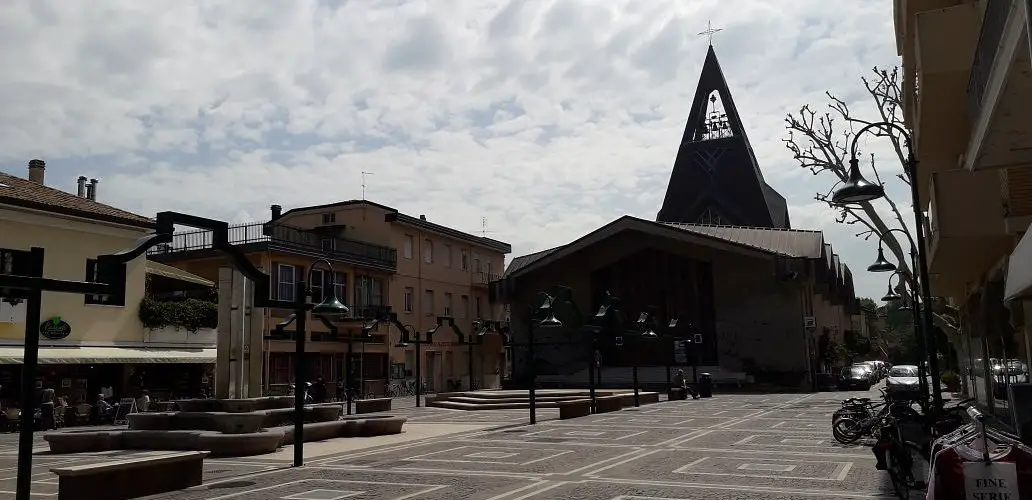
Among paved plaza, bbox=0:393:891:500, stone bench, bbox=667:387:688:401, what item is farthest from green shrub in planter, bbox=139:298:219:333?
stone bench, bbox=667:387:688:401

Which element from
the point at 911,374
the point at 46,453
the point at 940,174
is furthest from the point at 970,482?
the point at 911,374

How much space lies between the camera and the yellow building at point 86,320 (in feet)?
81.4

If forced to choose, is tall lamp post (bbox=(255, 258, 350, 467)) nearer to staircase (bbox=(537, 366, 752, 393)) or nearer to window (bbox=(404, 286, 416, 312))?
staircase (bbox=(537, 366, 752, 393))

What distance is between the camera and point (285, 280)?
127 feet

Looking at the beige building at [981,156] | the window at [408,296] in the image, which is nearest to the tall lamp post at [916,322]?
the beige building at [981,156]

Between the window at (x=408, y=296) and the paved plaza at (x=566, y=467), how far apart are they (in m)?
26.4

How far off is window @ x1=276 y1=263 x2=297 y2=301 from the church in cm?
1462

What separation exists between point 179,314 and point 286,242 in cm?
860

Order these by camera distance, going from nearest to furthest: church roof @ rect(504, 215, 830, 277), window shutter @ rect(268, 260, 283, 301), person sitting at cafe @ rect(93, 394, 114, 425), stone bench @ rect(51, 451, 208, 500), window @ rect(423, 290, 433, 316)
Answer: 1. stone bench @ rect(51, 451, 208, 500)
2. person sitting at cafe @ rect(93, 394, 114, 425)
3. window shutter @ rect(268, 260, 283, 301)
4. church roof @ rect(504, 215, 830, 277)
5. window @ rect(423, 290, 433, 316)

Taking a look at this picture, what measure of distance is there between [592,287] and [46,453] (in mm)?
37995

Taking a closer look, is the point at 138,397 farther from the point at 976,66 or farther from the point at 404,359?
the point at 976,66

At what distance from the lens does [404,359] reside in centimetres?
4619

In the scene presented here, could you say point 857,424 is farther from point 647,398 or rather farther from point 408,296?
point 408,296

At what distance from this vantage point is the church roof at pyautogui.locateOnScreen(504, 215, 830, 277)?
1870 inches
